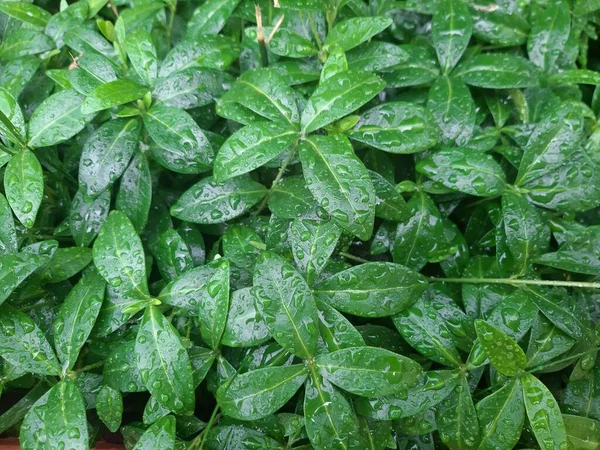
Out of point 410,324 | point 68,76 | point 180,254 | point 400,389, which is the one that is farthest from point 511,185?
point 68,76

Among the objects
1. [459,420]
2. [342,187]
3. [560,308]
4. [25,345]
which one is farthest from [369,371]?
[25,345]

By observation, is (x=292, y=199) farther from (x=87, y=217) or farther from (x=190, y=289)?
(x=87, y=217)

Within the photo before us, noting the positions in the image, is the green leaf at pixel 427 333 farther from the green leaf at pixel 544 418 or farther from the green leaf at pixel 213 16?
the green leaf at pixel 213 16

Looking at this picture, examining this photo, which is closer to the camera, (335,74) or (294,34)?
(335,74)

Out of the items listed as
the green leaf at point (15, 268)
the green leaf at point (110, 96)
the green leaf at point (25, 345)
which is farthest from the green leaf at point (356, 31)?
the green leaf at point (25, 345)

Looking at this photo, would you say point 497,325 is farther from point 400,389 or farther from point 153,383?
point 153,383

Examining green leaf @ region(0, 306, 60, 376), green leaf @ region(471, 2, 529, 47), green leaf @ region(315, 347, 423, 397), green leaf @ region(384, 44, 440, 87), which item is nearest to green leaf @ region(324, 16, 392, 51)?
green leaf @ region(384, 44, 440, 87)
